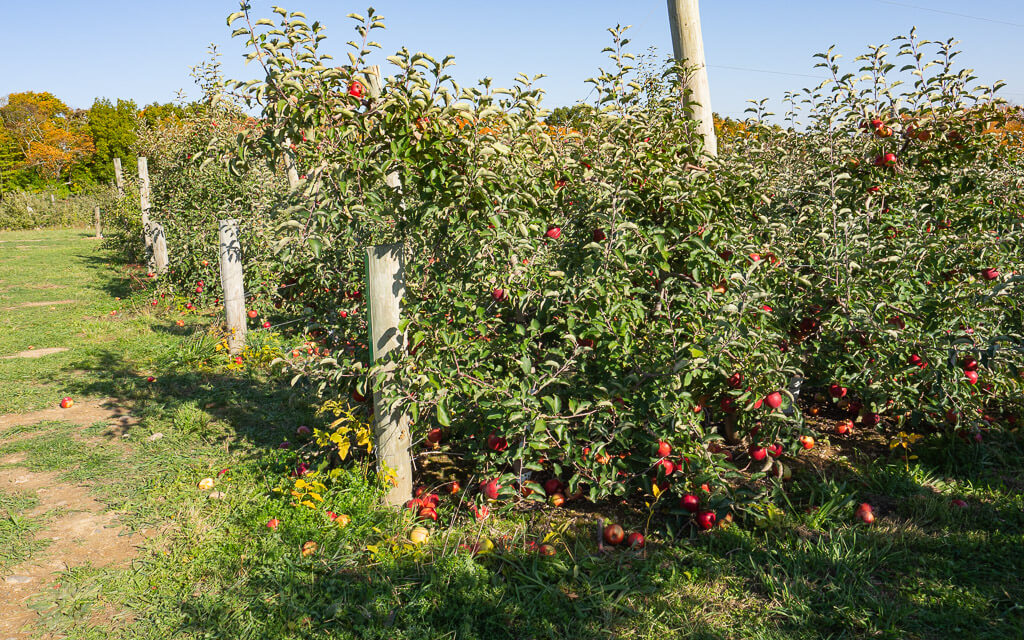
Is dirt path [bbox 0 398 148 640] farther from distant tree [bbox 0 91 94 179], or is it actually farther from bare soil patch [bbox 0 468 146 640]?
distant tree [bbox 0 91 94 179]

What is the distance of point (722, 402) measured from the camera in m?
2.89

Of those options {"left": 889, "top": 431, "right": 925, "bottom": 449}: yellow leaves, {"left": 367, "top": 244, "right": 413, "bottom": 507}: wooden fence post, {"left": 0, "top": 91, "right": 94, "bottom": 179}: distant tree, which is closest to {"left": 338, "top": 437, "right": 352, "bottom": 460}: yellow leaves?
{"left": 367, "top": 244, "right": 413, "bottom": 507}: wooden fence post

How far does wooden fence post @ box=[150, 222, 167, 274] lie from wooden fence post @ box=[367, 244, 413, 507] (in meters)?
7.18

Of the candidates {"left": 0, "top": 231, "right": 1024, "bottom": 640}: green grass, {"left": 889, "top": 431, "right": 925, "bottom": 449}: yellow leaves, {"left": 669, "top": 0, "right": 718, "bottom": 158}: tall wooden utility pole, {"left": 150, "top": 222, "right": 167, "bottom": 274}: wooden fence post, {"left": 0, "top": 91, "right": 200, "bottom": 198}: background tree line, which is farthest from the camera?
{"left": 0, "top": 91, "right": 200, "bottom": 198}: background tree line

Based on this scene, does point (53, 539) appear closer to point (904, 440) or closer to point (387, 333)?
point (387, 333)

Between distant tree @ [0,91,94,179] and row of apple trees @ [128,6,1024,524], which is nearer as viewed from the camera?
row of apple trees @ [128,6,1024,524]

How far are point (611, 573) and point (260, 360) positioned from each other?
3875mm

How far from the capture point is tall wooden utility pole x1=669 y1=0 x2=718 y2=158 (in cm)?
360

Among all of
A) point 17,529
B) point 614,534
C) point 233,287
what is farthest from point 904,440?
point 233,287

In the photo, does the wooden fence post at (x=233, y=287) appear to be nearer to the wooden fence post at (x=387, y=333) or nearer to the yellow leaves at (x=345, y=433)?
the yellow leaves at (x=345, y=433)

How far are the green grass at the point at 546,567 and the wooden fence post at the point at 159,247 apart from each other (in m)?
5.70

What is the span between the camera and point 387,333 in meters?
2.83

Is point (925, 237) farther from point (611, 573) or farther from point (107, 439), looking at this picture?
point (107, 439)

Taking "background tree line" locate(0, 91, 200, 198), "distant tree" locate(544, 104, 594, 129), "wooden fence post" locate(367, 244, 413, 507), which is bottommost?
"wooden fence post" locate(367, 244, 413, 507)
